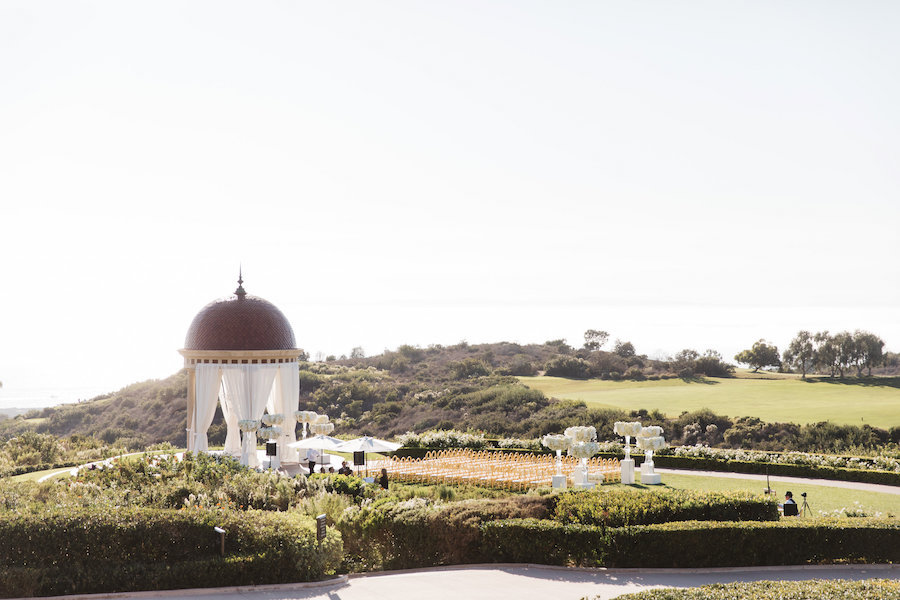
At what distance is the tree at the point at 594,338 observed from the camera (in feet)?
250

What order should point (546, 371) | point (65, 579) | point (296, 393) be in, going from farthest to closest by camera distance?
point (546, 371), point (296, 393), point (65, 579)

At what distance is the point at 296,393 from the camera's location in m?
26.8

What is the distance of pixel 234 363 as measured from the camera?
82.6ft

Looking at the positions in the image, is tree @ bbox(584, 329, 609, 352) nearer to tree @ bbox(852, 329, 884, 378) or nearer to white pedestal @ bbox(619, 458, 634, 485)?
tree @ bbox(852, 329, 884, 378)

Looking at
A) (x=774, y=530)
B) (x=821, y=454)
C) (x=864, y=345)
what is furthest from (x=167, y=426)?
(x=864, y=345)

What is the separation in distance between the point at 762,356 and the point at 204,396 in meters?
47.4

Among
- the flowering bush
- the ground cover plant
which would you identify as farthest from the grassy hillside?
the ground cover plant

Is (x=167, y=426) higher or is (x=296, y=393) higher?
(x=296, y=393)

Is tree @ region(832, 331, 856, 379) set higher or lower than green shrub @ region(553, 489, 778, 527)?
higher

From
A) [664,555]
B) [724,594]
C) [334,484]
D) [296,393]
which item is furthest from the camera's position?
[296,393]

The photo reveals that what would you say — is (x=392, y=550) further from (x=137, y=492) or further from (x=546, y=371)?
(x=546, y=371)

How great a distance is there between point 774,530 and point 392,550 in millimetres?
7074

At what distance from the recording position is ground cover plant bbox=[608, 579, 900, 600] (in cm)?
964

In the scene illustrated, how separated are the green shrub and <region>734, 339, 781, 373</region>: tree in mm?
46637
